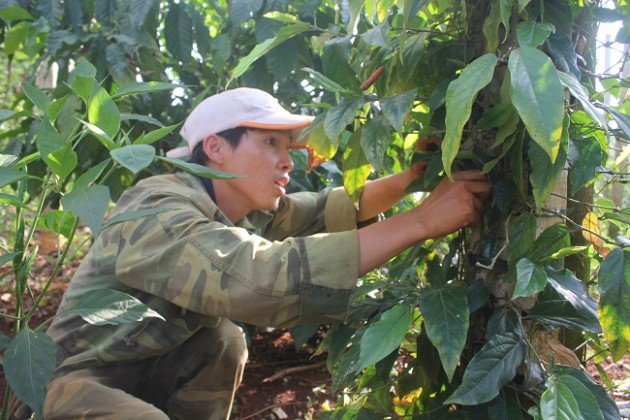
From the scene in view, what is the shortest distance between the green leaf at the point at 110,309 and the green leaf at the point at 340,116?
0.45 m

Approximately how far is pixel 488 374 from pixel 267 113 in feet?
3.19

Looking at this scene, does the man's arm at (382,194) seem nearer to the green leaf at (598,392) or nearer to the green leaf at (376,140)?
the green leaf at (376,140)

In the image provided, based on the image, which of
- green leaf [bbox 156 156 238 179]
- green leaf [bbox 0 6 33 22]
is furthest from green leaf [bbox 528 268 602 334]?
green leaf [bbox 0 6 33 22]

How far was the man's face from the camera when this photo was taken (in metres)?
1.86

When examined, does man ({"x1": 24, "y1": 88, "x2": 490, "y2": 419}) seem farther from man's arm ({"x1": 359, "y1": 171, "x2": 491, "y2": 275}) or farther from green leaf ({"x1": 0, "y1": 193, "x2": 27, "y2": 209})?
green leaf ({"x1": 0, "y1": 193, "x2": 27, "y2": 209})

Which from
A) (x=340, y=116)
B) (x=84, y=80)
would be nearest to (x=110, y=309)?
(x=84, y=80)

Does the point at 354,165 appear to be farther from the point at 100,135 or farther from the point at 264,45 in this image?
the point at 100,135

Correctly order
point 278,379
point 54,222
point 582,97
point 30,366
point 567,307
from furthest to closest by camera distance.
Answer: point 278,379, point 54,222, point 567,307, point 30,366, point 582,97

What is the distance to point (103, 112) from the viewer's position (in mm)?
1185

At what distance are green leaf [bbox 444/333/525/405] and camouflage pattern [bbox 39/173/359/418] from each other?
323 millimetres

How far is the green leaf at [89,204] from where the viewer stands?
976 mm

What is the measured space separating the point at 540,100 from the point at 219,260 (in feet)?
2.46

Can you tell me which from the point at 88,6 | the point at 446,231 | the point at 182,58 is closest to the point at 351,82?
the point at 446,231

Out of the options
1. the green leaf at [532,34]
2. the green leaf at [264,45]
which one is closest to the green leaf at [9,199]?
the green leaf at [264,45]
